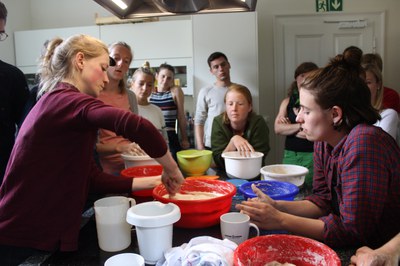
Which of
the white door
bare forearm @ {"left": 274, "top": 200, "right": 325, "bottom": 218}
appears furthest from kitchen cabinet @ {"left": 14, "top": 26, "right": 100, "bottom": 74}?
bare forearm @ {"left": 274, "top": 200, "right": 325, "bottom": 218}

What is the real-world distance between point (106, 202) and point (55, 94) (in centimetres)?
35

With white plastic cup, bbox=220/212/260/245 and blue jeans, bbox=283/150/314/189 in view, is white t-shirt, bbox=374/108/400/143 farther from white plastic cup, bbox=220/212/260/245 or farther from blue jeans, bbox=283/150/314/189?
white plastic cup, bbox=220/212/260/245

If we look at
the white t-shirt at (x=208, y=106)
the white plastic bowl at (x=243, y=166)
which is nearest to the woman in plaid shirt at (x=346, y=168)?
the white plastic bowl at (x=243, y=166)

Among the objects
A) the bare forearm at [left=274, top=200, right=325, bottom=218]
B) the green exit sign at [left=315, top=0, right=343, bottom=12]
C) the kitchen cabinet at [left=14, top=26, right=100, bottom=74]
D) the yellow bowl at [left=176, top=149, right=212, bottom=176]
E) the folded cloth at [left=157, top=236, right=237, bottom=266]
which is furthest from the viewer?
the kitchen cabinet at [left=14, top=26, right=100, bottom=74]

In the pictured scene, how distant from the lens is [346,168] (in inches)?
37.9

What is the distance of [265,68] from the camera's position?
12.8ft

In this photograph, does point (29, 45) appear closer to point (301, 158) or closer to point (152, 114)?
point (152, 114)

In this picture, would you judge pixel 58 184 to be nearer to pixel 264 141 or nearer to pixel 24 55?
pixel 264 141

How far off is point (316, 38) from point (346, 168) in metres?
3.19

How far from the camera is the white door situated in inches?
146

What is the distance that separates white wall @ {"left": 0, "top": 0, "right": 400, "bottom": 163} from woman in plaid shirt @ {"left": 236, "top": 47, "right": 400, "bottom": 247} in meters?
2.81

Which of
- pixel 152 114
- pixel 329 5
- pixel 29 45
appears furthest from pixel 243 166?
pixel 29 45

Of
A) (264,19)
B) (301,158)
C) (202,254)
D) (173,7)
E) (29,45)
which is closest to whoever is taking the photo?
(202,254)

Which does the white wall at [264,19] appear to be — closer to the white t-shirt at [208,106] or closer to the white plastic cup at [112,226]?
the white t-shirt at [208,106]
